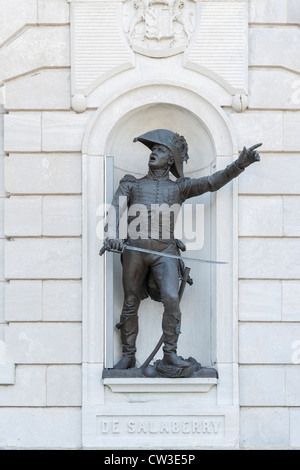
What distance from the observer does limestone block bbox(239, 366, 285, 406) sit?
12.8 metres

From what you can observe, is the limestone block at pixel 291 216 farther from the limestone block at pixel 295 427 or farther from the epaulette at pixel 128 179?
the limestone block at pixel 295 427

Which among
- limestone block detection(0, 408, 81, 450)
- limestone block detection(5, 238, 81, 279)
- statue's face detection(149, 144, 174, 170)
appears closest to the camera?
limestone block detection(0, 408, 81, 450)

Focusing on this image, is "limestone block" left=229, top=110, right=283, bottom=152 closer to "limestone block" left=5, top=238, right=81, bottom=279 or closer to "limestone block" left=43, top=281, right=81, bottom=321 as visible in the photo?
"limestone block" left=5, top=238, right=81, bottom=279

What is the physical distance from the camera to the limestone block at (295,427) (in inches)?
502

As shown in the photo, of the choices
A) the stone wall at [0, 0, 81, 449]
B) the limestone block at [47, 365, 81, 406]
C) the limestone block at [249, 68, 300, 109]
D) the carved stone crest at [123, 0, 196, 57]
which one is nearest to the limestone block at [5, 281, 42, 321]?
the stone wall at [0, 0, 81, 449]

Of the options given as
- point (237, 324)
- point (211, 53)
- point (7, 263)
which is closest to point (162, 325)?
point (237, 324)

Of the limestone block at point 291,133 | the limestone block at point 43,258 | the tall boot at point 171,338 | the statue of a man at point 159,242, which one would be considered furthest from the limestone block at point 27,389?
the limestone block at point 291,133

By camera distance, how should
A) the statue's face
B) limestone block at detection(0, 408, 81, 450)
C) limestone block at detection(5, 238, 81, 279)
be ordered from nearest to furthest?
1. limestone block at detection(0, 408, 81, 450)
2. limestone block at detection(5, 238, 81, 279)
3. the statue's face

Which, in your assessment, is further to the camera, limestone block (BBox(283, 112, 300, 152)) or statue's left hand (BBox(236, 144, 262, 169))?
limestone block (BBox(283, 112, 300, 152))

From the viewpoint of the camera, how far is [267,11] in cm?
1301

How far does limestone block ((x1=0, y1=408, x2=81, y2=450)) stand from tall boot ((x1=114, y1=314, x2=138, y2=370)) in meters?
0.66

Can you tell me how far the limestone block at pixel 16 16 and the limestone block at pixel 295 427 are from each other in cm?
470

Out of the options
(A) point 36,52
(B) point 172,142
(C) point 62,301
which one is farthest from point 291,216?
(A) point 36,52

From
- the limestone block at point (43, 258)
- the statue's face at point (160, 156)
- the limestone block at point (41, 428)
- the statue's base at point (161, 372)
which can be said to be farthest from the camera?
the statue's face at point (160, 156)
